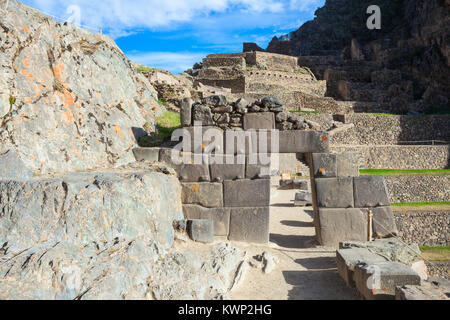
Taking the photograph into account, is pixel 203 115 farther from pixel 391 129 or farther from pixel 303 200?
pixel 391 129

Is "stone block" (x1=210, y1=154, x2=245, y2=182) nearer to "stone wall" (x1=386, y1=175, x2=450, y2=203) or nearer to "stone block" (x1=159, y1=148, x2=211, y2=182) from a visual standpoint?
"stone block" (x1=159, y1=148, x2=211, y2=182)

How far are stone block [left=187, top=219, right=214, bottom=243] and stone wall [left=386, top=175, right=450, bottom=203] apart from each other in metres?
15.8

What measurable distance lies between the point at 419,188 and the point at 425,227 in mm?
4372

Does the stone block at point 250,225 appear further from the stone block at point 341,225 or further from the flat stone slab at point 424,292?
the flat stone slab at point 424,292

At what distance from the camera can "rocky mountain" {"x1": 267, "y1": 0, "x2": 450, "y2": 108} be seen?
1416 inches

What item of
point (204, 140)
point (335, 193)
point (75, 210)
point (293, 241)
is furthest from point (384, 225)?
point (75, 210)

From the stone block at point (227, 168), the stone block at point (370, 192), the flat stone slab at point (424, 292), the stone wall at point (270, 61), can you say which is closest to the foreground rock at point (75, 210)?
the stone block at point (227, 168)

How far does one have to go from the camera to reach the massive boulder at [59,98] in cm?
576

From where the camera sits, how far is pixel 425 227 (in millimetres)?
16219

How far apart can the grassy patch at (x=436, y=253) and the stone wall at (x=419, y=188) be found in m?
4.76

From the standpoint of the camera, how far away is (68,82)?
7254mm

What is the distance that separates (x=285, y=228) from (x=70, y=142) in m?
6.94
